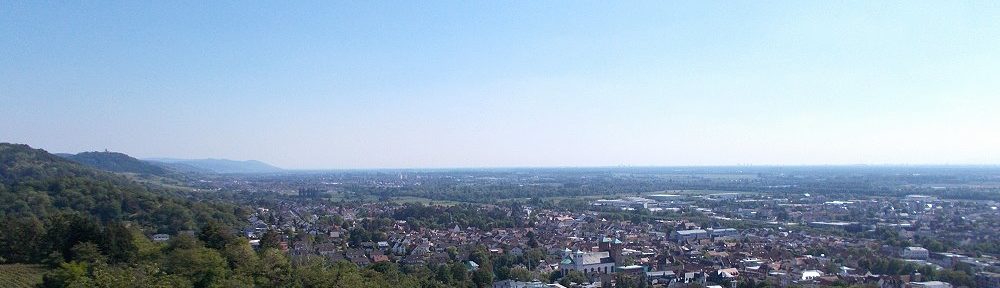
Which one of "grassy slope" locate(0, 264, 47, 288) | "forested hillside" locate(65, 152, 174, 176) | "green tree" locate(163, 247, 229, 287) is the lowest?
"grassy slope" locate(0, 264, 47, 288)

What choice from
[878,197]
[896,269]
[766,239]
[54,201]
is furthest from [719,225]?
[54,201]

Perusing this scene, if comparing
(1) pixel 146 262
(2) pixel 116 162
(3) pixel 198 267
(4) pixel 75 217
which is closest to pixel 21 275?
(1) pixel 146 262

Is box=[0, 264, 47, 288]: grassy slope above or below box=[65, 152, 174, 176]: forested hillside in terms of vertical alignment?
below

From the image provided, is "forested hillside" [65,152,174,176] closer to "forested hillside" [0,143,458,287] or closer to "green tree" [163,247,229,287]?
"forested hillside" [0,143,458,287]

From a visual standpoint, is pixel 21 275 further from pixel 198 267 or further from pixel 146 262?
pixel 198 267

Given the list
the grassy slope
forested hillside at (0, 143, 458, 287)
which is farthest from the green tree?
the grassy slope

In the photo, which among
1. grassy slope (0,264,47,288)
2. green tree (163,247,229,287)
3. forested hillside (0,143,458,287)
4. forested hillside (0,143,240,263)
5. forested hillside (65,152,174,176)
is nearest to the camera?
forested hillside (0,143,458,287)

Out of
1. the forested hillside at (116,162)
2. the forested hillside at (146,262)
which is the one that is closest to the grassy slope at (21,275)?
the forested hillside at (146,262)

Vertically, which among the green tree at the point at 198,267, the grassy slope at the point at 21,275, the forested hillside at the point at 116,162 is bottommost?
the grassy slope at the point at 21,275

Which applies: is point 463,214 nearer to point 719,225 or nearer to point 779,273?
point 719,225

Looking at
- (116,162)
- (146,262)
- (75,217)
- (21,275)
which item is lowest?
(21,275)

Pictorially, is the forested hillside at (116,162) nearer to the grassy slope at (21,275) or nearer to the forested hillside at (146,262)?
the forested hillside at (146,262)

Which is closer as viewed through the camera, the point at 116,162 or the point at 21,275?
the point at 21,275
